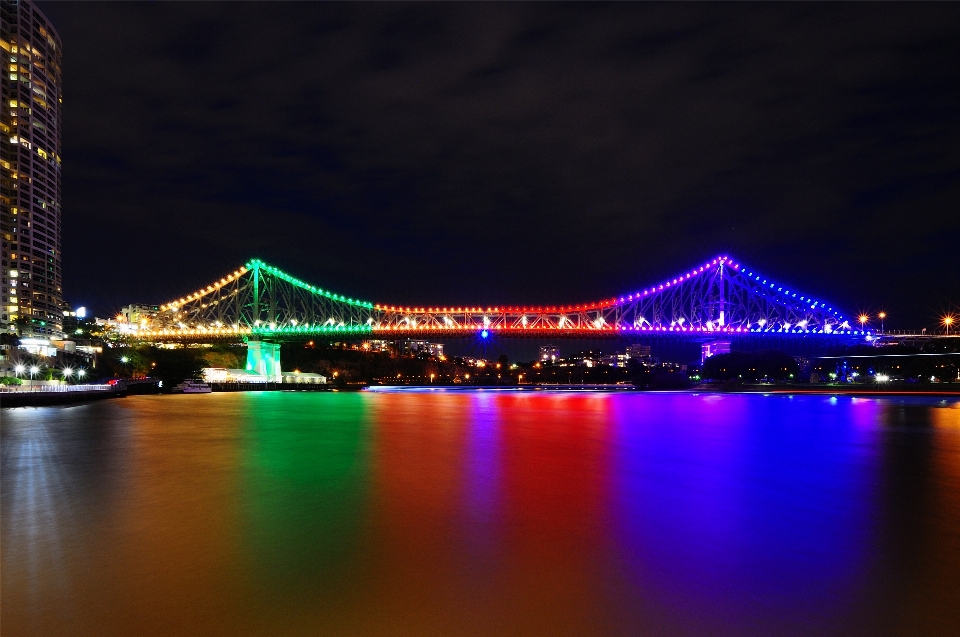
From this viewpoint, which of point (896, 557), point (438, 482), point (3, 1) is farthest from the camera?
point (3, 1)

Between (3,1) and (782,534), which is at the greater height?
(3,1)

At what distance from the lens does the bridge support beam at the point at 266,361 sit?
67.5 metres

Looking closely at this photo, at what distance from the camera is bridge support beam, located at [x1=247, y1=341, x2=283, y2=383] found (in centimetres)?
6750

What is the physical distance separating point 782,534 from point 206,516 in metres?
7.80

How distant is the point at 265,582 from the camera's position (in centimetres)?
641

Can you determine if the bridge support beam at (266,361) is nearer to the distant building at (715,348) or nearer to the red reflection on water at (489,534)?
the distant building at (715,348)

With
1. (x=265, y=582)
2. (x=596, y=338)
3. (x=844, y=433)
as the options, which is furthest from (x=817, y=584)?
(x=596, y=338)

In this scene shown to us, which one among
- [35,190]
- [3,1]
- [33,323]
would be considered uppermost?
[3,1]

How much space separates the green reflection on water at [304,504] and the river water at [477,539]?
52 mm

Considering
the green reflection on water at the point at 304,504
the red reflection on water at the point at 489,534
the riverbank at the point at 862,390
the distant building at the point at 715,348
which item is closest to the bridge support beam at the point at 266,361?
the riverbank at the point at 862,390

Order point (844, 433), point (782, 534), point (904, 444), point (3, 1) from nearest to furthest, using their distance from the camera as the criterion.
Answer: point (782, 534) < point (904, 444) < point (844, 433) < point (3, 1)

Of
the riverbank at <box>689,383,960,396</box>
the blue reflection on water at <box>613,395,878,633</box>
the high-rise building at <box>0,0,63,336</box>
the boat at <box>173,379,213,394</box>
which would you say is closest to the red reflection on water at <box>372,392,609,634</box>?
the blue reflection on water at <box>613,395,878,633</box>

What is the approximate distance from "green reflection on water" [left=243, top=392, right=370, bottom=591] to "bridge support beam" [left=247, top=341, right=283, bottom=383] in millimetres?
47775

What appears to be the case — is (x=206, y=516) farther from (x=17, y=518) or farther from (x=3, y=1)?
(x=3, y=1)
